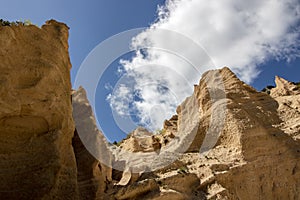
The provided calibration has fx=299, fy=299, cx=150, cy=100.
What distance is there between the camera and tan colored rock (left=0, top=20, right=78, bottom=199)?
474 inches

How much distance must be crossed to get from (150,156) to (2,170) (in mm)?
10142

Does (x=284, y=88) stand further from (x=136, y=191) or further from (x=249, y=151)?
(x=136, y=191)

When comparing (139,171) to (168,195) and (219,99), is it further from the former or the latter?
(219,99)

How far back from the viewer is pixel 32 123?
1309 centimetres

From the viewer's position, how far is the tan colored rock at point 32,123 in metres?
12.0

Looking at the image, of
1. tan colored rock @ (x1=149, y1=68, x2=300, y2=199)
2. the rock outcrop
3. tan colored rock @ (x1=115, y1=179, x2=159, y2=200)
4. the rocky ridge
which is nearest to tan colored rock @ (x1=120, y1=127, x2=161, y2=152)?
the rocky ridge

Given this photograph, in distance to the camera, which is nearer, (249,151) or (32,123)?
(32,123)

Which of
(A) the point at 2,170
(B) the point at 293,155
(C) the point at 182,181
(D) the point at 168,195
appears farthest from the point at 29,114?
(B) the point at 293,155

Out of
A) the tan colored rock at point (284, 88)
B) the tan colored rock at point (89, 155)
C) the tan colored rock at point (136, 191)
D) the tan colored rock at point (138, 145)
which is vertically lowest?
the tan colored rock at point (136, 191)

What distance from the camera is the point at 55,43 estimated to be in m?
15.1

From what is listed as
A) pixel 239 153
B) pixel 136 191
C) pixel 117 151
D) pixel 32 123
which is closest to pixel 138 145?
pixel 117 151

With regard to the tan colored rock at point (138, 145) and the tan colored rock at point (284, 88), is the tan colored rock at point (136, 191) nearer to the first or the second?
the tan colored rock at point (138, 145)

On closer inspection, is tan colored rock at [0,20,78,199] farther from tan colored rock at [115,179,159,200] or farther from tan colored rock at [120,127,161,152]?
tan colored rock at [120,127,161,152]

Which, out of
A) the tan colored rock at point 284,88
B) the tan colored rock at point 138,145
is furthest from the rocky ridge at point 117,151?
the tan colored rock at point 284,88
